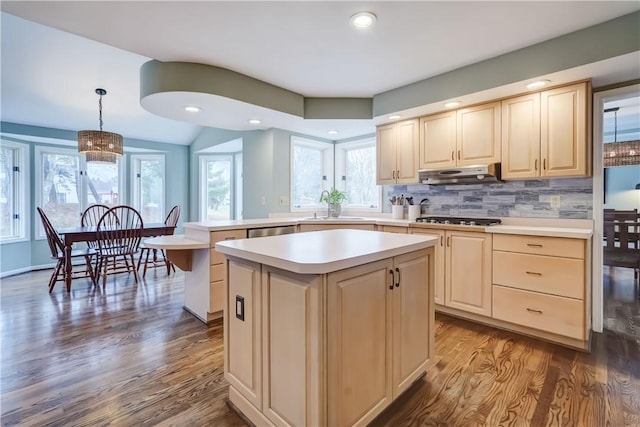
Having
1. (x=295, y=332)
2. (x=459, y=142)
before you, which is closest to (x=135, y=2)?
(x=295, y=332)

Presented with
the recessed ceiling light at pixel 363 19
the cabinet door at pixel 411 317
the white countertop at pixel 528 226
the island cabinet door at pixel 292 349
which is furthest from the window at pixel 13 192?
the cabinet door at pixel 411 317

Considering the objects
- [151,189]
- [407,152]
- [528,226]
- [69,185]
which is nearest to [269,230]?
[407,152]

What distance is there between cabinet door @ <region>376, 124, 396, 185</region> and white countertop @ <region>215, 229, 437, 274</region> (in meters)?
1.93

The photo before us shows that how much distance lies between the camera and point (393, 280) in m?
1.53

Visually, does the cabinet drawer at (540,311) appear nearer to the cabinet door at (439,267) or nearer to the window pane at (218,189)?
the cabinet door at (439,267)

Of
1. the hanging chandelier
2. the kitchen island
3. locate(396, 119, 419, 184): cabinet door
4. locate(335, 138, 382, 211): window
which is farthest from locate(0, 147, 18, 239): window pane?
locate(396, 119, 419, 184): cabinet door

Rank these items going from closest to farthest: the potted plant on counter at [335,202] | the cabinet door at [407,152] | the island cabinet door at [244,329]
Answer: the island cabinet door at [244,329], the cabinet door at [407,152], the potted plant on counter at [335,202]

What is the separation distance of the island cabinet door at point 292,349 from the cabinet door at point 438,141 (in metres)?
2.54

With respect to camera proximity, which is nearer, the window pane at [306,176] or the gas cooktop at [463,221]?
the gas cooktop at [463,221]

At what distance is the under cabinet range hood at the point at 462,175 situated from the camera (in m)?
2.82

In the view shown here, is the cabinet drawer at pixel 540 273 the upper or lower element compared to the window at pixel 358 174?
lower

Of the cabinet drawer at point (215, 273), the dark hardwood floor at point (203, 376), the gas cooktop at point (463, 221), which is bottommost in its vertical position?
the dark hardwood floor at point (203, 376)

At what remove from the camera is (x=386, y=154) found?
3.74 m

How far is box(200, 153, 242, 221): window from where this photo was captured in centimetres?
575
